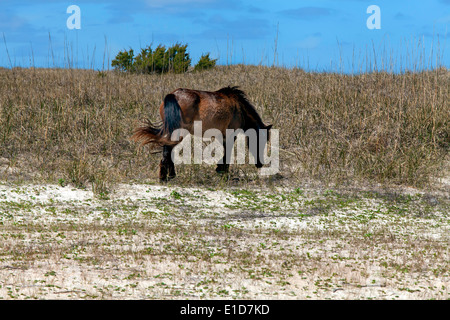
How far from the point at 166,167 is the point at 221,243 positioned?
125 inches

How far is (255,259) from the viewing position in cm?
523

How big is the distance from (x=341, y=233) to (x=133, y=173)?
4267 millimetres

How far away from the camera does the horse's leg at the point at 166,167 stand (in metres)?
8.74

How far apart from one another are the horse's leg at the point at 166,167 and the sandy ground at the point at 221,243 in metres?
0.38

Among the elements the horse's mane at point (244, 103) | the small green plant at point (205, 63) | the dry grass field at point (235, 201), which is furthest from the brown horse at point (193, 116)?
the small green plant at point (205, 63)

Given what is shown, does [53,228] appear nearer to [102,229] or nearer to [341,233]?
[102,229]

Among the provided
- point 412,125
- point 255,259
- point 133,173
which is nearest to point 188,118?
point 133,173

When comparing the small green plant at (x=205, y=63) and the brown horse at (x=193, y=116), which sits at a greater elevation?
the small green plant at (x=205, y=63)

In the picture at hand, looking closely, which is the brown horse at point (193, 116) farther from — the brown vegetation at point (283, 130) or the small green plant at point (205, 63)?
the small green plant at point (205, 63)

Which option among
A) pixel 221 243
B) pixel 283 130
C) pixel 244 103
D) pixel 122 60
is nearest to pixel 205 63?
pixel 122 60

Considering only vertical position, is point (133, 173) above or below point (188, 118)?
below

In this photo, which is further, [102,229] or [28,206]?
[28,206]

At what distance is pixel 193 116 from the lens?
8.43 metres

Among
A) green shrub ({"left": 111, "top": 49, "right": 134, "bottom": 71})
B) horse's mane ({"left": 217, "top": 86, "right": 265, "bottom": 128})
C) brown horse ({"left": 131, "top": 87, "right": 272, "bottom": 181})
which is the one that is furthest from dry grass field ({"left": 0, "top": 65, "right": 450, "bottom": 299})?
green shrub ({"left": 111, "top": 49, "right": 134, "bottom": 71})
